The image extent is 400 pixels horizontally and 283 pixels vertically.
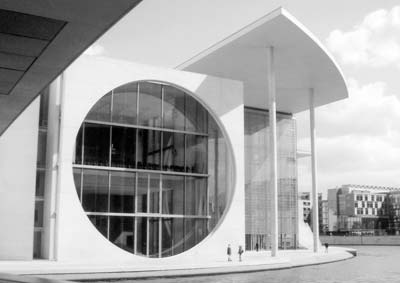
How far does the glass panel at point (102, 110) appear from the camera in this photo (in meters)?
21.3

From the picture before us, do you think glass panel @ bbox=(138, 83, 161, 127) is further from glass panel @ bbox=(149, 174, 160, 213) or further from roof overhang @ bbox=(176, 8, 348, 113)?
roof overhang @ bbox=(176, 8, 348, 113)

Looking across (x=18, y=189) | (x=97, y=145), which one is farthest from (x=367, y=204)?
(x=18, y=189)

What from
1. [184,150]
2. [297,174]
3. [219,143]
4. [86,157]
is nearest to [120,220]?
[86,157]

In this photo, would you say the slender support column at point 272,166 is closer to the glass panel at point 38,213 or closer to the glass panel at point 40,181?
the glass panel at point 38,213

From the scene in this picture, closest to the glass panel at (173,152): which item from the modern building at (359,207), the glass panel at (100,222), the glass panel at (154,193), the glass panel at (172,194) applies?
the glass panel at (172,194)

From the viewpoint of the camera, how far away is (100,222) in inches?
811

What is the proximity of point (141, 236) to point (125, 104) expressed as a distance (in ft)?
17.0

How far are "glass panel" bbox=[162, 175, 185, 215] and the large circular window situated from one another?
0.04m

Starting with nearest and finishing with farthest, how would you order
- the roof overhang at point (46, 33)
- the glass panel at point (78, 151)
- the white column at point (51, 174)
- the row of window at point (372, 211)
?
the roof overhang at point (46, 33) → the white column at point (51, 174) → the glass panel at point (78, 151) → the row of window at point (372, 211)

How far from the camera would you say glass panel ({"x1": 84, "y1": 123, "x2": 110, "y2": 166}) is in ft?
68.9

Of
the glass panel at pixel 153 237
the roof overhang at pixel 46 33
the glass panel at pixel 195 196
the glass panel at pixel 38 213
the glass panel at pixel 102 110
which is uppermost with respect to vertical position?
the glass panel at pixel 102 110

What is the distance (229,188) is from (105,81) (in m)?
6.91

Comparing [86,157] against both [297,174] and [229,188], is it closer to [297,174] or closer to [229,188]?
[229,188]

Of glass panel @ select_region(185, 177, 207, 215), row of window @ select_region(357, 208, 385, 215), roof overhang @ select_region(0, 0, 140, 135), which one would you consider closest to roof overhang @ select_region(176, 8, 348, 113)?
glass panel @ select_region(185, 177, 207, 215)
